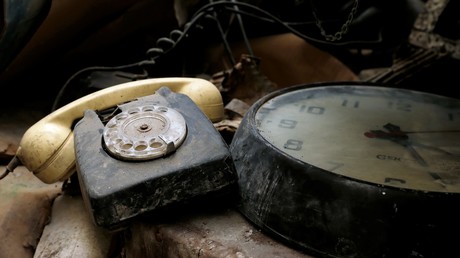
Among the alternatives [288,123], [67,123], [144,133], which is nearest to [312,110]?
[288,123]

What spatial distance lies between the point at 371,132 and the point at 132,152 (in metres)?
0.44

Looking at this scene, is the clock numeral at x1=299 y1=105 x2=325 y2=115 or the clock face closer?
the clock face

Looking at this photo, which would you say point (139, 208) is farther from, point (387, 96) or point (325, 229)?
point (387, 96)

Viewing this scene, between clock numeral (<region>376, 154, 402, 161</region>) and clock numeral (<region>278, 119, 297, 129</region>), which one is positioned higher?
clock numeral (<region>278, 119, 297, 129</region>)

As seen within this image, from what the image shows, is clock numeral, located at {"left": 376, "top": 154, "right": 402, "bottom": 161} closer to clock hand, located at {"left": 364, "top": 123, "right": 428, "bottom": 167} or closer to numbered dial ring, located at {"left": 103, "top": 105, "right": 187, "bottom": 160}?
clock hand, located at {"left": 364, "top": 123, "right": 428, "bottom": 167}

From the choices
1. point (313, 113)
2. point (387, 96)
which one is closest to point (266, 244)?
point (313, 113)

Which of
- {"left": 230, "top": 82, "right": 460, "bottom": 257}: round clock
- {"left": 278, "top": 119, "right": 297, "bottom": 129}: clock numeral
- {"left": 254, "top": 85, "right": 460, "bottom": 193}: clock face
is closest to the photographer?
{"left": 230, "top": 82, "right": 460, "bottom": 257}: round clock

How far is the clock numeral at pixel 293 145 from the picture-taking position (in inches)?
35.8

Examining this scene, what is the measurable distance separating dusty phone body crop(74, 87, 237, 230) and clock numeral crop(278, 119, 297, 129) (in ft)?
0.46

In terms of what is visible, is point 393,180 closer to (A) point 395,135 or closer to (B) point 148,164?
(A) point 395,135

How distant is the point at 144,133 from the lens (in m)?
0.95

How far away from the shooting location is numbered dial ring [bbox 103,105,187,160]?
0.89 meters

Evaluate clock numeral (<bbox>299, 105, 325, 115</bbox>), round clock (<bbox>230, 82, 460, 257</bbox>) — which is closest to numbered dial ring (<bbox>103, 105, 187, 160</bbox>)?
round clock (<bbox>230, 82, 460, 257</bbox>)

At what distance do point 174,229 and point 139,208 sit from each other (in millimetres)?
86
